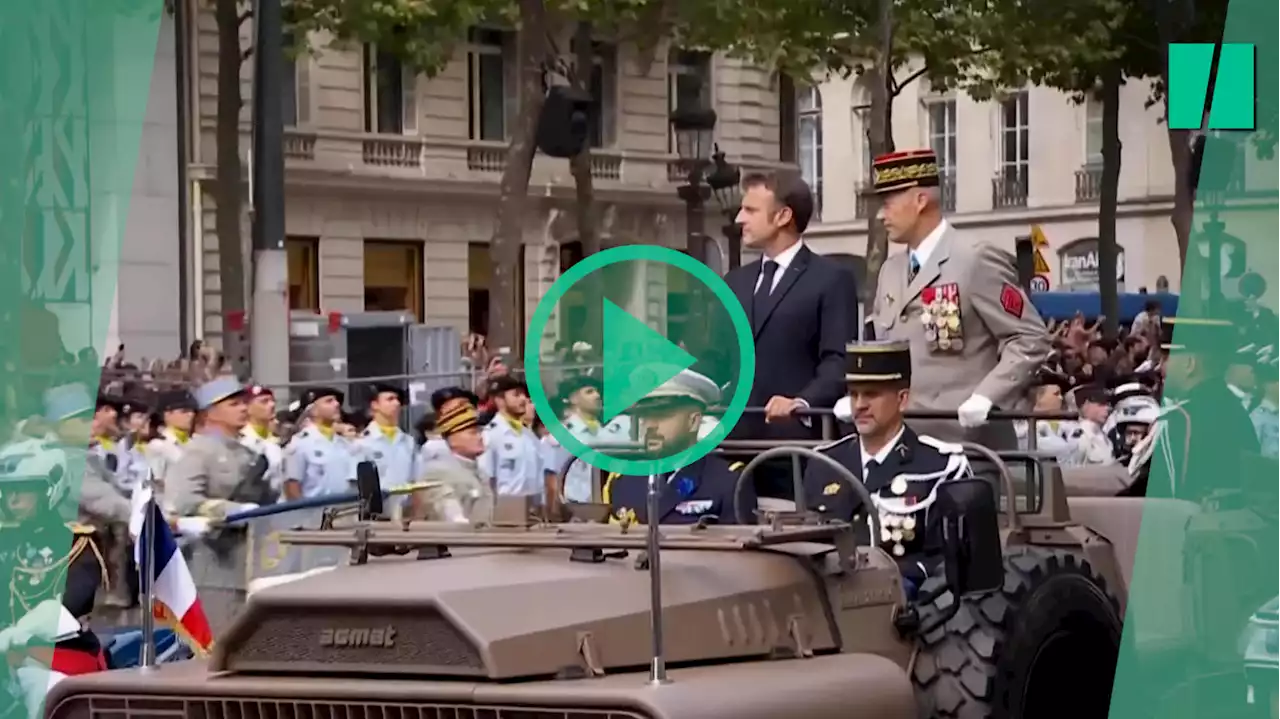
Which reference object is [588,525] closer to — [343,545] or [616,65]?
[343,545]

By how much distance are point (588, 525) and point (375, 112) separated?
27843 mm

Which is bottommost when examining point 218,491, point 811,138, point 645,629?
point 218,491

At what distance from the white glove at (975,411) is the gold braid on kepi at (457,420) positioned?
20.9ft

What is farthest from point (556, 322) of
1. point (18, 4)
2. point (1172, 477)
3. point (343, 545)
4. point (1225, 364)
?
point (18, 4)

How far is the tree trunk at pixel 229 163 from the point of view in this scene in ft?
88.9

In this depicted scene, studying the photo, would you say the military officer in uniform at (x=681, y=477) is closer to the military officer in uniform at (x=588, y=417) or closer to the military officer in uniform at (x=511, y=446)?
the military officer in uniform at (x=588, y=417)

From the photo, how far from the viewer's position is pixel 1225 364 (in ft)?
43.0

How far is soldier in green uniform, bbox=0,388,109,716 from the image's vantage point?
30.2 ft

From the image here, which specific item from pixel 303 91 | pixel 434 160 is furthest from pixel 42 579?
pixel 434 160

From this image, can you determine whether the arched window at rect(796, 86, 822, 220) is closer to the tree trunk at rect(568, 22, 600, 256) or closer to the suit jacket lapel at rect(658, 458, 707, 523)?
the tree trunk at rect(568, 22, 600, 256)

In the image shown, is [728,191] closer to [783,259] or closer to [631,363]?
[783,259]

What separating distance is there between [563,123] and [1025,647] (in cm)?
797

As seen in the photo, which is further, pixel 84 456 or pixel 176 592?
pixel 84 456
